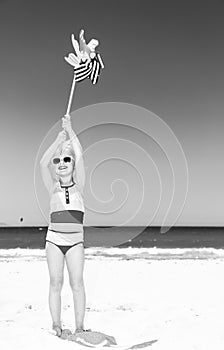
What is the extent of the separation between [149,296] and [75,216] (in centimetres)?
435

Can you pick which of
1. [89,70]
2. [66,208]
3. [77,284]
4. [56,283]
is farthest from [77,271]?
[89,70]

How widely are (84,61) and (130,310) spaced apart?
13.4 feet

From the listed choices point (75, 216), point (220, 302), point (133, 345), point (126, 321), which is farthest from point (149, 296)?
point (75, 216)

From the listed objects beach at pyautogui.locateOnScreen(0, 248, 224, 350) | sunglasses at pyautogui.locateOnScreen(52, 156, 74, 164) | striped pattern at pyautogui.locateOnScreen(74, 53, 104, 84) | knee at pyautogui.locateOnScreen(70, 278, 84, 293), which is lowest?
beach at pyautogui.locateOnScreen(0, 248, 224, 350)

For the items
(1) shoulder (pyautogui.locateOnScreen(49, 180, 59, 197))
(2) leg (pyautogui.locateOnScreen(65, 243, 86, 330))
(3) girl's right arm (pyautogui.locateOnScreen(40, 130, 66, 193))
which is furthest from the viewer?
(1) shoulder (pyautogui.locateOnScreen(49, 180, 59, 197))

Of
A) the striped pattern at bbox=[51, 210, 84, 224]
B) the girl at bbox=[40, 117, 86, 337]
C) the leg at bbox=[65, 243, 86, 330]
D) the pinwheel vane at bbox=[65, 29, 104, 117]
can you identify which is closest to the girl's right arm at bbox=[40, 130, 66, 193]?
the girl at bbox=[40, 117, 86, 337]

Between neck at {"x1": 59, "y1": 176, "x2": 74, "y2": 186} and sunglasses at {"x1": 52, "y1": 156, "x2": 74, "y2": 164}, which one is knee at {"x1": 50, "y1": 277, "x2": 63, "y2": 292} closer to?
neck at {"x1": 59, "y1": 176, "x2": 74, "y2": 186}

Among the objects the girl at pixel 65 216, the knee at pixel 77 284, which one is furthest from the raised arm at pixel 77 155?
the knee at pixel 77 284

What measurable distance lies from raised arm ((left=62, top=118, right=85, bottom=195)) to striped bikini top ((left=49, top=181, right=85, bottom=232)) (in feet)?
0.28

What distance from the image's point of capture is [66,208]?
17.5 ft

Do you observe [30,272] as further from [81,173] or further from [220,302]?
[81,173]

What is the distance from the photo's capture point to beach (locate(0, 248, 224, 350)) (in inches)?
209

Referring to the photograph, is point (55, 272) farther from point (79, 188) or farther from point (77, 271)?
point (79, 188)

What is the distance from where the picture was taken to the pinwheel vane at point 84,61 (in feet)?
17.6
